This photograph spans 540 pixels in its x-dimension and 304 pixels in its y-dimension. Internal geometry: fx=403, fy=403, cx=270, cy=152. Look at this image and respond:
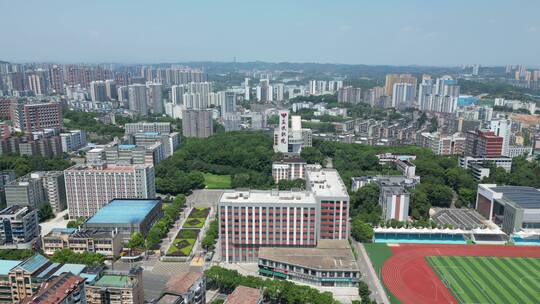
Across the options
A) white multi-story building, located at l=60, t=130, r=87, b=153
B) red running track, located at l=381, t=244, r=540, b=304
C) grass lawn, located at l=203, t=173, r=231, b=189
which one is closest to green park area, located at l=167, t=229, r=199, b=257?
grass lawn, located at l=203, t=173, r=231, b=189

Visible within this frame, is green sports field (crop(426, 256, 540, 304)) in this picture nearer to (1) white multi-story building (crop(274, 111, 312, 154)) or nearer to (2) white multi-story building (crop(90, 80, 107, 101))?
(1) white multi-story building (crop(274, 111, 312, 154))

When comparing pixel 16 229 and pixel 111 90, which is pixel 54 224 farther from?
pixel 111 90

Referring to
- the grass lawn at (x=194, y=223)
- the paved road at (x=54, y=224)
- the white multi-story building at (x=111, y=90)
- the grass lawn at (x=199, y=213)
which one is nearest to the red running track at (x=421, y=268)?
the grass lawn at (x=194, y=223)

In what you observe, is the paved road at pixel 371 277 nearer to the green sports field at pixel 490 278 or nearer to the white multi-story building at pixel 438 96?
the green sports field at pixel 490 278

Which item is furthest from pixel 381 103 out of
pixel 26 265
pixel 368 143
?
pixel 26 265

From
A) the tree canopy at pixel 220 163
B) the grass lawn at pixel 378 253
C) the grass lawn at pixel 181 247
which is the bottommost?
the grass lawn at pixel 378 253
